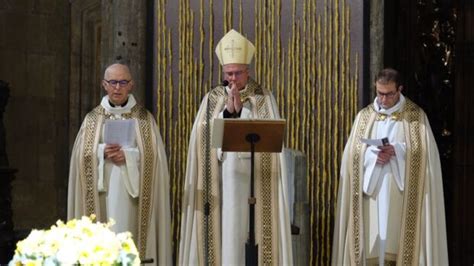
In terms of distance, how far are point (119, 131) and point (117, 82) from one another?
1.13 feet

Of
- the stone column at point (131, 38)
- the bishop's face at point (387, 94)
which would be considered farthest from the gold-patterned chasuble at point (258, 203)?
the stone column at point (131, 38)

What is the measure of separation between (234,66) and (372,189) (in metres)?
1.32

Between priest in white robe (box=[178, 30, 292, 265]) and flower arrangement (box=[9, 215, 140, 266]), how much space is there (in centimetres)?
348

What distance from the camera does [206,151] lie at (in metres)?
8.53

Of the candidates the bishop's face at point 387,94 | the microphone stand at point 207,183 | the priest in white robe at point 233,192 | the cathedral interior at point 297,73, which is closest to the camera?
the microphone stand at point 207,183

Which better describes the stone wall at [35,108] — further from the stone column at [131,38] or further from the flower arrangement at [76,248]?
the flower arrangement at [76,248]

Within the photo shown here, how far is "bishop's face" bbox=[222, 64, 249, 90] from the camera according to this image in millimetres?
8742

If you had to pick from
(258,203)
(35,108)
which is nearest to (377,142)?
(258,203)

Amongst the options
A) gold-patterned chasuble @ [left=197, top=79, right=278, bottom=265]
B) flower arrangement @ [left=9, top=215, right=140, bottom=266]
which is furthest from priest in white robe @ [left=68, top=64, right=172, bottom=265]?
flower arrangement @ [left=9, top=215, right=140, bottom=266]

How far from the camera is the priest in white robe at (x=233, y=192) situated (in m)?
8.71

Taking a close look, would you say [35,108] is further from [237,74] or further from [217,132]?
[217,132]

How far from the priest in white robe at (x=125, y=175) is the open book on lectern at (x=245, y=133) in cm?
87

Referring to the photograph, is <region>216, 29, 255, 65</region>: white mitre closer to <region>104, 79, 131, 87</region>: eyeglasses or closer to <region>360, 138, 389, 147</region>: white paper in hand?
<region>104, 79, 131, 87</region>: eyeglasses

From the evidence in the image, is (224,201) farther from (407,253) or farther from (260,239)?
(407,253)
